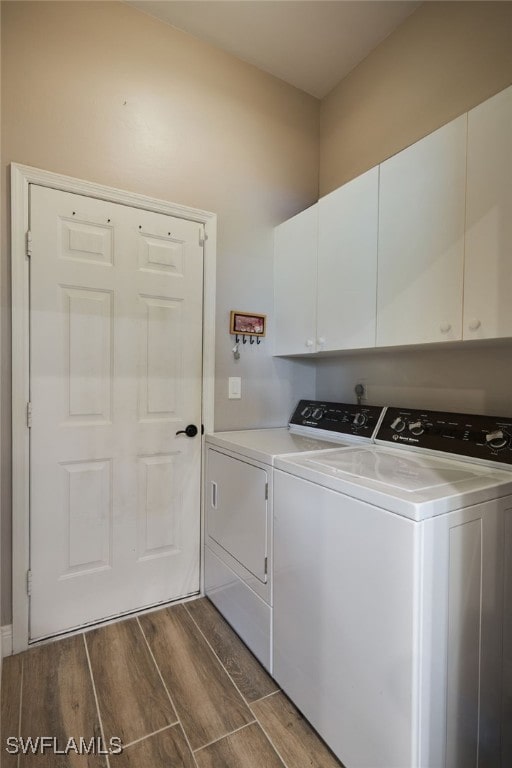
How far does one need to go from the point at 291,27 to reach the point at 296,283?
130 centimetres

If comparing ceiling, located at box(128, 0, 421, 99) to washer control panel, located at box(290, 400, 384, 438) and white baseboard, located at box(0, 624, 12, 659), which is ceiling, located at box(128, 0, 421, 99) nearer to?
washer control panel, located at box(290, 400, 384, 438)

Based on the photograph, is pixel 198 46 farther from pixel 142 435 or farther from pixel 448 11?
pixel 142 435

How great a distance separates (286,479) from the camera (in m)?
1.38

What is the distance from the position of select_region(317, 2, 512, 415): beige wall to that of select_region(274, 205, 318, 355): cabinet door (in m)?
0.35

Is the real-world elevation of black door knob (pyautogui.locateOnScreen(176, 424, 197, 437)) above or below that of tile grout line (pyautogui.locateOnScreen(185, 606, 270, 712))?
above

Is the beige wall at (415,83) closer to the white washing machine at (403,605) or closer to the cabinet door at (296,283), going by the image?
the cabinet door at (296,283)

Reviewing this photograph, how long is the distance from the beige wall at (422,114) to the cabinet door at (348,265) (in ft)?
1.06

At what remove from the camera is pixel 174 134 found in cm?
193

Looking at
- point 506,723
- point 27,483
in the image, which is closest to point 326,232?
point 27,483

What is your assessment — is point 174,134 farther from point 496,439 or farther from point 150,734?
point 150,734

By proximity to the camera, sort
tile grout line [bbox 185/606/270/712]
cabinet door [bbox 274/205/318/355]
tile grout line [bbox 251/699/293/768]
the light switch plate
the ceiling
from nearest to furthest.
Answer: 1. tile grout line [bbox 251/699/293/768]
2. tile grout line [bbox 185/606/270/712]
3. the ceiling
4. cabinet door [bbox 274/205/318/355]
5. the light switch plate

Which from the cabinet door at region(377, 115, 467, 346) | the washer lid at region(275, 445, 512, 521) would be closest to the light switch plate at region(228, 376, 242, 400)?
the washer lid at region(275, 445, 512, 521)

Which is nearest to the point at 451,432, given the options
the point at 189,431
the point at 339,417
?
the point at 339,417

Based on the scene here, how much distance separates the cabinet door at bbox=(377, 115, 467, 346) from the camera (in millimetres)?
1306
